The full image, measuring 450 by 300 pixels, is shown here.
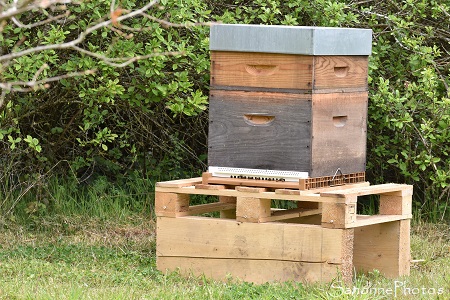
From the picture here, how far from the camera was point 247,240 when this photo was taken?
440 centimetres

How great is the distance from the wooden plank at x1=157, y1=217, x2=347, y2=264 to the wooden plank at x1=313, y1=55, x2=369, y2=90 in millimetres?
776

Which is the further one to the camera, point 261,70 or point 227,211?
point 227,211

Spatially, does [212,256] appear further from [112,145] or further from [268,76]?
[112,145]

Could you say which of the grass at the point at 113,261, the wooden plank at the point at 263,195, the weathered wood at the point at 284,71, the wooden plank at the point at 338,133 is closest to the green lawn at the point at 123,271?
the grass at the point at 113,261

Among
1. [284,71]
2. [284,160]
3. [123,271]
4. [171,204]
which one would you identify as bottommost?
[123,271]

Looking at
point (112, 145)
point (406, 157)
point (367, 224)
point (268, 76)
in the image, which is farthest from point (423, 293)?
point (112, 145)

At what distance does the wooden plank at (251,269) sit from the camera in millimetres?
4234

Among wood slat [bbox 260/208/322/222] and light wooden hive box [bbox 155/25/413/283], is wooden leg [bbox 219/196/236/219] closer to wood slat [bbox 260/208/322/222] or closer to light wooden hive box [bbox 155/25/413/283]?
wood slat [bbox 260/208/322/222]

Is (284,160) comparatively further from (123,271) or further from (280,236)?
(123,271)

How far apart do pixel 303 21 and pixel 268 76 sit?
1765 millimetres

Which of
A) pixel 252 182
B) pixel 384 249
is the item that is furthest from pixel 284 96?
pixel 384 249

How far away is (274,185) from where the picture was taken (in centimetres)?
433

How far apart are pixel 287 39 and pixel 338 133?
2.01 feet

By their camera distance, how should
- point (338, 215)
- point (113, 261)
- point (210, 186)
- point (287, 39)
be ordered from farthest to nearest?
point (113, 261), point (210, 186), point (287, 39), point (338, 215)
